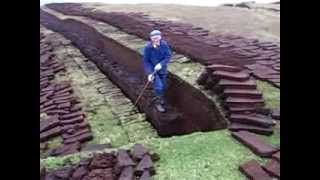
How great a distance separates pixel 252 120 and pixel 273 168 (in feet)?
4.07

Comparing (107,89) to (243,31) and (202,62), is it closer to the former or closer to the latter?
(202,62)

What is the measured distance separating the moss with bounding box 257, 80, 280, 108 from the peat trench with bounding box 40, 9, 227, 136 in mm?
655

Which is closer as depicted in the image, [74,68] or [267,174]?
[267,174]

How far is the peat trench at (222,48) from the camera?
762cm

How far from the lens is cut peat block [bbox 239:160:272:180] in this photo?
382 cm

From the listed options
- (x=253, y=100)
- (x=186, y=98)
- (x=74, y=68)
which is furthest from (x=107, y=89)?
(x=253, y=100)

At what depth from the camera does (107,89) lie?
10.3 meters

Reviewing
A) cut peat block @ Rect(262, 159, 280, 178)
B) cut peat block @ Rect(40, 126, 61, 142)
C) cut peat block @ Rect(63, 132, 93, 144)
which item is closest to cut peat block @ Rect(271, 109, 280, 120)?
cut peat block @ Rect(262, 159, 280, 178)

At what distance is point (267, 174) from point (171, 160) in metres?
0.86

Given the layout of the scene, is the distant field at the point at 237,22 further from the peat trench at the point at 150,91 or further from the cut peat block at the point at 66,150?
the cut peat block at the point at 66,150

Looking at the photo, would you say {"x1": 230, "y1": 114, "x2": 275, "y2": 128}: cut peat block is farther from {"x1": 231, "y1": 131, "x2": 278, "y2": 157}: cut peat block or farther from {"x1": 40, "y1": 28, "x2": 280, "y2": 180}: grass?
{"x1": 231, "y1": 131, "x2": 278, "y2": 157}: cut peat block

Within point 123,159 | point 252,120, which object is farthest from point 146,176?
point 252,120
